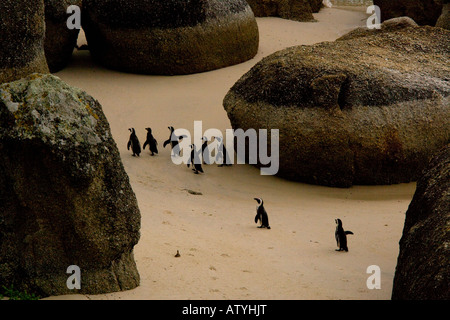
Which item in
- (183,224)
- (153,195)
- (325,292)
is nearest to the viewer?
(325,292)

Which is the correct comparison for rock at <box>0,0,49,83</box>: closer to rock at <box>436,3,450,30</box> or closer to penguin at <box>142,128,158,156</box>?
penguin at <box>142,128,158,156</box>

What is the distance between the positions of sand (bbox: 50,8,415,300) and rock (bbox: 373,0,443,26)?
7.82 meters

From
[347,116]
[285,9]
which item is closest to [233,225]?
[347,116]

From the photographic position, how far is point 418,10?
2123cm

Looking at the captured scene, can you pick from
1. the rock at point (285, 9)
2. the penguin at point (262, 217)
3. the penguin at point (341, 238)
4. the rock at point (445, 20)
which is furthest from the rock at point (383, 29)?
the rock at point (285, 9)

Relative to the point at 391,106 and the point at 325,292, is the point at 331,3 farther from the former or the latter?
the point at 325,292

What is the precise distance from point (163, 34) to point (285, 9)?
253 inches

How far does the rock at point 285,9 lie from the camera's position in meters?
21.5

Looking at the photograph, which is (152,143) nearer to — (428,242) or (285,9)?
(428,242)

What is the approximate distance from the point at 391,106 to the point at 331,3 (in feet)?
51.9

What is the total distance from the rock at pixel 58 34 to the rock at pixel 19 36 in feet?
14.8

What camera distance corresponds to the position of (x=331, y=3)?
26297mm

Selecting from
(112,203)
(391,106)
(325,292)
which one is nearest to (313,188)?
(391,106)

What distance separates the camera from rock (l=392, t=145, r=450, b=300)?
18.4 feet
